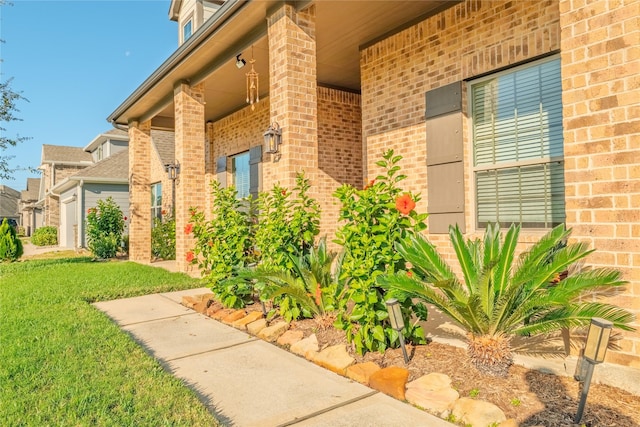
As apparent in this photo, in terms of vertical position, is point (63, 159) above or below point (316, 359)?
above

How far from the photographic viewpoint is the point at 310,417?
2.49m

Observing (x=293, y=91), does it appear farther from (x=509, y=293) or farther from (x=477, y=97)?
(x=509, y=293)

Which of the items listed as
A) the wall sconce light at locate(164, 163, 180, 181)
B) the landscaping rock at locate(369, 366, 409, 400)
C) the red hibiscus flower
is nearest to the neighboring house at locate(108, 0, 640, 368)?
the red hibiscus flower

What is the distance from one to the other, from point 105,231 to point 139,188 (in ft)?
7.21

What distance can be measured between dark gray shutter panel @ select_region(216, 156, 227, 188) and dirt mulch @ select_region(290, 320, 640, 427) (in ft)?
31.3

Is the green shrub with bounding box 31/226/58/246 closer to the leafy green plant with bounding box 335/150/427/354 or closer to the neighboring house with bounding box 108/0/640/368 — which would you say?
the neighboring house with bounding box 108/0/640/368

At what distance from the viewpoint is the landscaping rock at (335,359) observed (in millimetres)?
3264

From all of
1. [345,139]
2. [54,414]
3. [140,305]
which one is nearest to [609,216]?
[54,414]

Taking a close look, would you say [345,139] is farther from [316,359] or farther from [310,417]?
[310,417]

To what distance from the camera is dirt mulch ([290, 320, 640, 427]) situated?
7.51 ft

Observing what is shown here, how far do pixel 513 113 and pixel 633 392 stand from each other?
11.8 ft

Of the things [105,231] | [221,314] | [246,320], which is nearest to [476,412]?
[246,320]

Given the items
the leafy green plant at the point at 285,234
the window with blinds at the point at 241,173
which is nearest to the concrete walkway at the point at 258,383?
the leafy green plant at the point at 285,234

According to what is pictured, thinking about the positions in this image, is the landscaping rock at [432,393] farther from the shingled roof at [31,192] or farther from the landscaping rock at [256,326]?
the shingled roof at [31,192]
